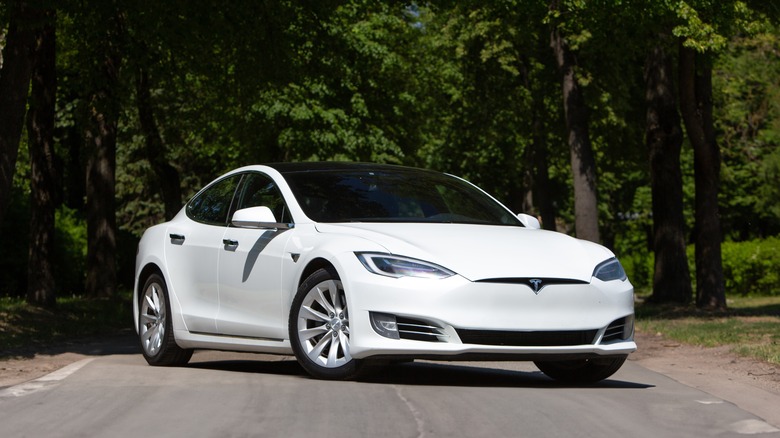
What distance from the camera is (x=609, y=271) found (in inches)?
360

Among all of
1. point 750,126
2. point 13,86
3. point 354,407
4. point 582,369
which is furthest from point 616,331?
point 750,126

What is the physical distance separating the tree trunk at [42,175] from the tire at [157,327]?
397 inches

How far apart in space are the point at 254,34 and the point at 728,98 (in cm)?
2705

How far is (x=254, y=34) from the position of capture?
20.0 m

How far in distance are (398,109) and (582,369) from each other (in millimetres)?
34920

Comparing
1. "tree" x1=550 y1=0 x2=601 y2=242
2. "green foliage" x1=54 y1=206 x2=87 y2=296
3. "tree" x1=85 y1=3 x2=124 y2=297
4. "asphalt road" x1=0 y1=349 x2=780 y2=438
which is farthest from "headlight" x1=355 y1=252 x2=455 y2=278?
"green foliage" x1=54 y1=206 x2=87 y2=296

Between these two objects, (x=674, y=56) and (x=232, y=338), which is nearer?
(x=232, y=338)

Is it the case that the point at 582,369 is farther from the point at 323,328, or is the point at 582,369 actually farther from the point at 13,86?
the point at 13,86

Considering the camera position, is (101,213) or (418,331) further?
(101,213)

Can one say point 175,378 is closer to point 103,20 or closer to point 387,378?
point 387,378

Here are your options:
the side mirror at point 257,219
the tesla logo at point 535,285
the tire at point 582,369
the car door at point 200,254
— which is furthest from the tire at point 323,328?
the tire at point 582,369

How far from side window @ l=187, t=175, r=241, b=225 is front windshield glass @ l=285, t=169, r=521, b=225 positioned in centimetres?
84

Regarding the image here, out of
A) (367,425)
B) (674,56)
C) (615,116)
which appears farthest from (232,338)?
(615,116)

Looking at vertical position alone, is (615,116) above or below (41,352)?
above
